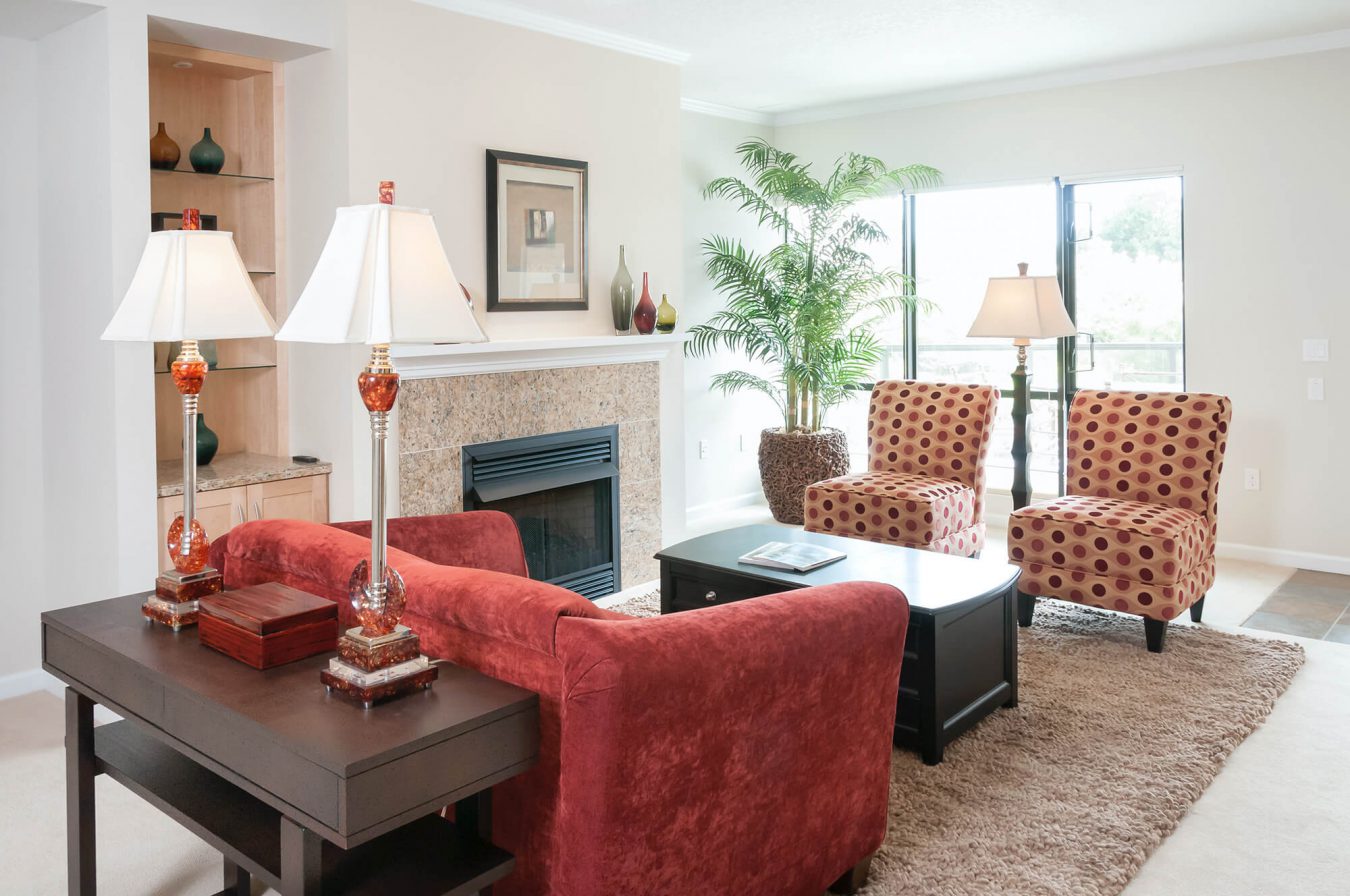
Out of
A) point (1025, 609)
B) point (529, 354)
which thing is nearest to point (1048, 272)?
point (1025, 609)

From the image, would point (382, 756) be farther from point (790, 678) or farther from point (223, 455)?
point (223, 455)

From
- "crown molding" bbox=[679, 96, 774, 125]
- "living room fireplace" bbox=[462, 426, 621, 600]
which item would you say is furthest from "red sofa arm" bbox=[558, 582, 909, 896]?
"crown molding" bbox=[679, 96, 774, 125]

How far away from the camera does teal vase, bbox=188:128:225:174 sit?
3.92 metres

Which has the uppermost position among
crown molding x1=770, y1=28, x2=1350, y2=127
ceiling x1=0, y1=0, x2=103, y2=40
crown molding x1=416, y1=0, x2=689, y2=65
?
crown molding x1=770, y1=28, x2=1350, y2=127

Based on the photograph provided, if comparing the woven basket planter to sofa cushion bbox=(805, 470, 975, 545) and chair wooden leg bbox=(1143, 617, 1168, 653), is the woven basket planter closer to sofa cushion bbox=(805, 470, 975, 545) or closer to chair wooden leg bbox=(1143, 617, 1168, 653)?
sofa cushion bbox=(805, 470, 975, 545)

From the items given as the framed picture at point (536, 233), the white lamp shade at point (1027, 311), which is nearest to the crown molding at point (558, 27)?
the framed picture at point (536, 233)

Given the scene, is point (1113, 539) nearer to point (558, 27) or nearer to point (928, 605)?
point (928, 605)

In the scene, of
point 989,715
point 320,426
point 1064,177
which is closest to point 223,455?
point 320,426

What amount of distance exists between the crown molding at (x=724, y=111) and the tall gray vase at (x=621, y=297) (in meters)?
1.91

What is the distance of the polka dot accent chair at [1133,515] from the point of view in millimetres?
4035

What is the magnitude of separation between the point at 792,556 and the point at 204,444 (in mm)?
2192

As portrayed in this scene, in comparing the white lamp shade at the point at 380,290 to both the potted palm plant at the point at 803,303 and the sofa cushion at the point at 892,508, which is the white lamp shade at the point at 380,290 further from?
the potted palm plant at the point at 803,303

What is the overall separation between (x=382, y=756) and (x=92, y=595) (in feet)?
8.62

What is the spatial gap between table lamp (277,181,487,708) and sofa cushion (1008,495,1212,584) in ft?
10.1
